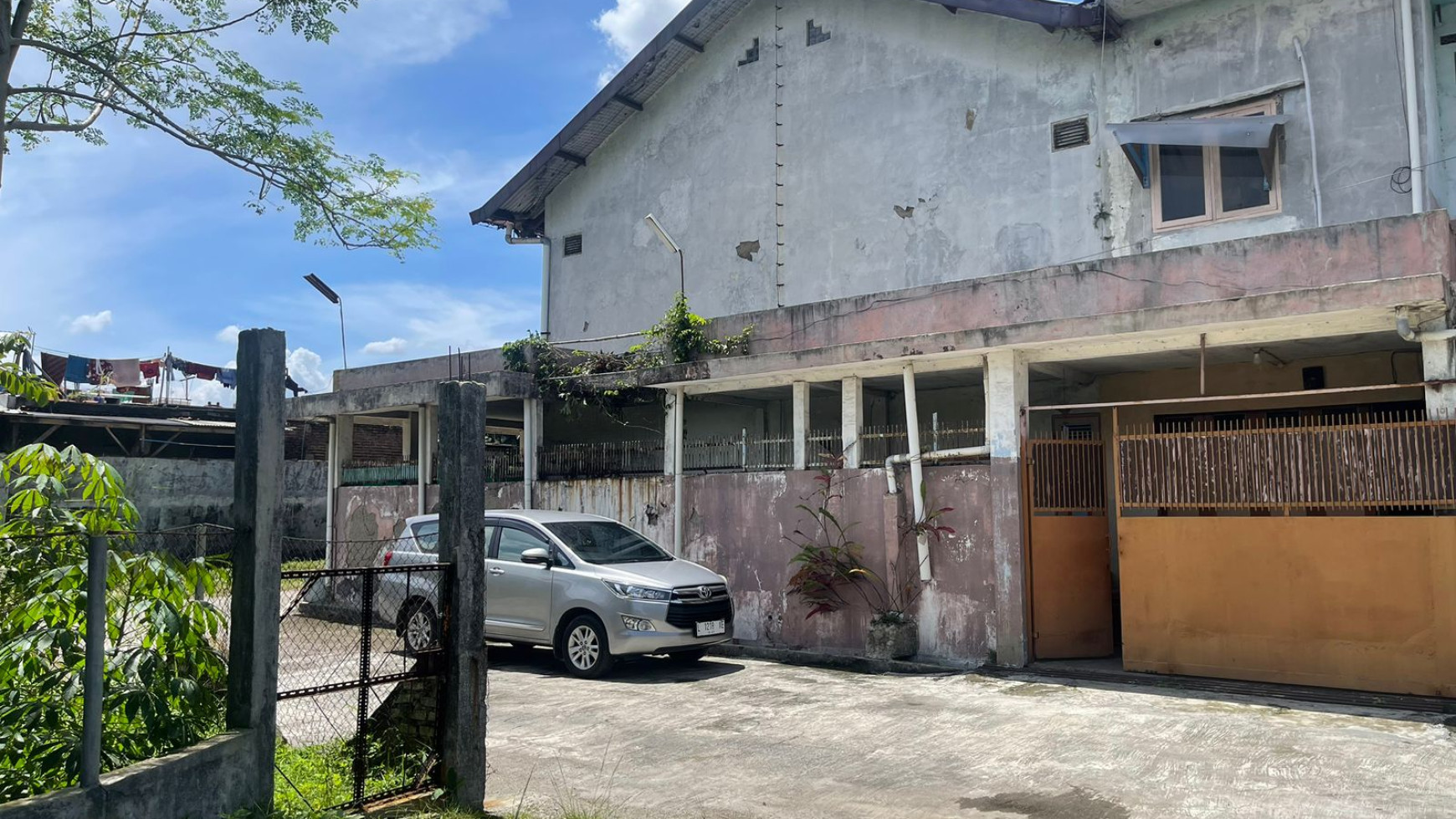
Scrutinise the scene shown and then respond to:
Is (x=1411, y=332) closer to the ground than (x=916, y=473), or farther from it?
farther from it

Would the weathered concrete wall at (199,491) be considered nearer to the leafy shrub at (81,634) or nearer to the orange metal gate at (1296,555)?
the orange metal gate at (1296,555)

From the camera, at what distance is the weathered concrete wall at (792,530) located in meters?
11.0

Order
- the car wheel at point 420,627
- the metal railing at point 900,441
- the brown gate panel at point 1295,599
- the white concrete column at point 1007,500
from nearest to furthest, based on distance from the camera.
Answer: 1. the car wheel at point 420,627
2. the brown gate panel at point 1295,599
3. the white concrete column at point 1007,500
4. the metal railing at point 900,441

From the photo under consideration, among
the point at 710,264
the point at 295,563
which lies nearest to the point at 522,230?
the point at 710,264

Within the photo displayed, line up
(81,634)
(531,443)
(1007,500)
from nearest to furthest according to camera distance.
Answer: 1. (81,634)
2. (1007,500)
3. (531,443)

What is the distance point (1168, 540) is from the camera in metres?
10.2

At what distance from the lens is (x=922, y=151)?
15547mm

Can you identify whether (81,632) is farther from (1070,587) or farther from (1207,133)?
(1207,133)

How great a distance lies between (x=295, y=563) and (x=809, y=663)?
33.7ft

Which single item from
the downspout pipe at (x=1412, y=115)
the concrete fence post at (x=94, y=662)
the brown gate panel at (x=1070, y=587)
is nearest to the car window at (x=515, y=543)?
the brown gate panel at (x=1070, y=587)

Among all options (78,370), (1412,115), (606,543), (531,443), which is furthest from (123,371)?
(1412,115)

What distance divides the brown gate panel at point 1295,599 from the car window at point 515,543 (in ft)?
19.5

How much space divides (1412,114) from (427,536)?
11.9 meters

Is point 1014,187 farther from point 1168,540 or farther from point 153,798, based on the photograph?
point 153,798
